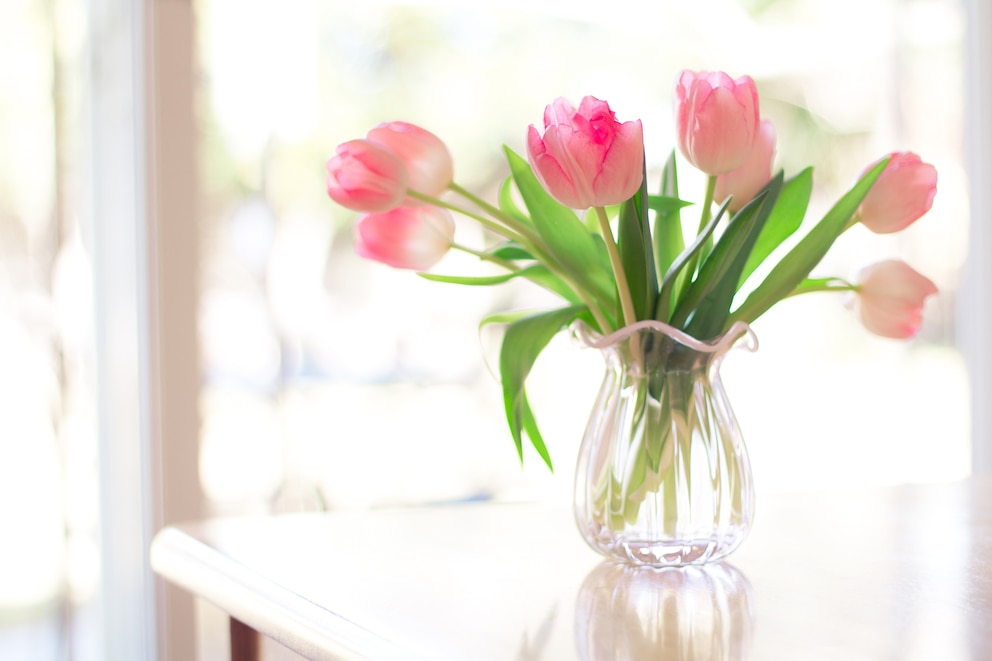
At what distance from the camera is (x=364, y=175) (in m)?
0.69

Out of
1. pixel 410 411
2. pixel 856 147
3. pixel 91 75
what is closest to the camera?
pixel 91 75

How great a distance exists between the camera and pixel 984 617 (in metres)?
0.59

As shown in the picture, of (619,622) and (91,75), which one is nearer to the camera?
(619,622)

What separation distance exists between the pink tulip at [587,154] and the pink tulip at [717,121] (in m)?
0.04

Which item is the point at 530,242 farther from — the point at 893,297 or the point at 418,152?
the point at 893,297

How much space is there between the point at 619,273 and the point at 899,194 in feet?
0.66

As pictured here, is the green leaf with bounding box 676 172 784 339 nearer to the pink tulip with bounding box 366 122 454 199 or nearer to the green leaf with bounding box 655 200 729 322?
the green leaf with bounding box 655 200 729 322

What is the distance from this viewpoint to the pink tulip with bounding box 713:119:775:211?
0.73 m

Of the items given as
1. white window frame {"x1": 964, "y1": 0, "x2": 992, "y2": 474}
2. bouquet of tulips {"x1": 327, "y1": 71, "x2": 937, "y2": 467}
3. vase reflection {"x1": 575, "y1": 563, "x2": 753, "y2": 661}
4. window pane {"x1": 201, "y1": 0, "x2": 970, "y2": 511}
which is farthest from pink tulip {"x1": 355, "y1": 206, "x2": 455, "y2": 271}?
white window frame {"x1": 964, "y1": 0, "x2": 992, "y2": 474}

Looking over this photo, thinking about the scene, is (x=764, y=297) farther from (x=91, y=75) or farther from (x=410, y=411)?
(x=410, y=411)

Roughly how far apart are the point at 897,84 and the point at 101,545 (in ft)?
7.01

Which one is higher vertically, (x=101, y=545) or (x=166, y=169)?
(x=166, y=169)

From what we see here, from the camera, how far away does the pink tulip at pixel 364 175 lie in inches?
27.0

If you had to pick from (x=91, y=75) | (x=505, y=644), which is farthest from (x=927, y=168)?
(x=91, y=75)
